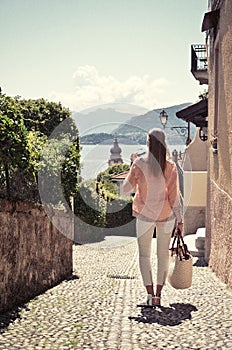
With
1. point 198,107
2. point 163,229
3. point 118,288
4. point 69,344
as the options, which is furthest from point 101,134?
A: point 198,107

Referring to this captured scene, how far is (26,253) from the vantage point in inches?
240

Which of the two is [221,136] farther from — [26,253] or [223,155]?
[26,253]

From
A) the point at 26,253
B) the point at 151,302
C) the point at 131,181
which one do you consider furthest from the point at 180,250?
the point at 26,253

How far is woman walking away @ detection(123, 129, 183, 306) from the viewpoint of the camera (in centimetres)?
535

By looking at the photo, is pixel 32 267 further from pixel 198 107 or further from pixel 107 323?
pixel 198 107

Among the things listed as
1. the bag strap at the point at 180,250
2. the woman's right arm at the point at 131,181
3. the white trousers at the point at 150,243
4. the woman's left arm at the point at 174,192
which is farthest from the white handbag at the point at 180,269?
the woman's right arm at the point at 131,181

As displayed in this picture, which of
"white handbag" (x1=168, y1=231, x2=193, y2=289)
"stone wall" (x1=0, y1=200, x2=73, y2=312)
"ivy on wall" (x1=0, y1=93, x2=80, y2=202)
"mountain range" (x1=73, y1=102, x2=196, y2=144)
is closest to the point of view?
"stone wall" (x1=0, y1=200, x2=73, y2=312)

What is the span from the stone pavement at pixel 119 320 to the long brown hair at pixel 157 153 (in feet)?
4.36

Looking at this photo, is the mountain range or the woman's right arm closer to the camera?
the woman's right arm

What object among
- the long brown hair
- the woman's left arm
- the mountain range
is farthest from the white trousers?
the mountain range

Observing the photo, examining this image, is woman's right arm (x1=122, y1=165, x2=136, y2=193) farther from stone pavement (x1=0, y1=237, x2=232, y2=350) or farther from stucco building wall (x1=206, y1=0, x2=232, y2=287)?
stucco building wall (x1=206, y1=0, x2=232, y2=287)

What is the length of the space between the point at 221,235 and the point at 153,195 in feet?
9.40

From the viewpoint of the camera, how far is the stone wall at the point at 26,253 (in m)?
5.30

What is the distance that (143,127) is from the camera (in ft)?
23.6
